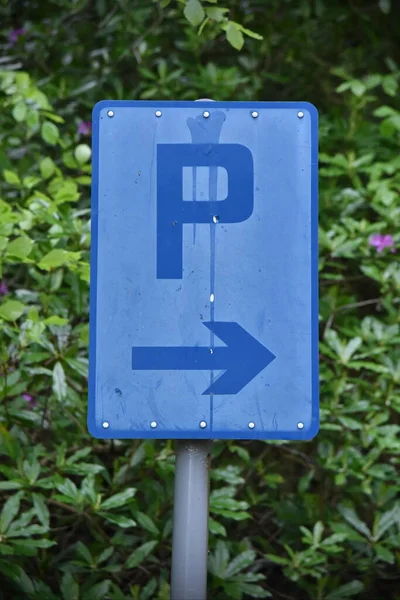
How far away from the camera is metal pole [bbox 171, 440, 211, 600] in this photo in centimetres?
137

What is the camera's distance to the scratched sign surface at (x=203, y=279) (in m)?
1.35

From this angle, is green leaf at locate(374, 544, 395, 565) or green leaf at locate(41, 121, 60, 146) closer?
green leaf at locate(374, 544, 395, 565)

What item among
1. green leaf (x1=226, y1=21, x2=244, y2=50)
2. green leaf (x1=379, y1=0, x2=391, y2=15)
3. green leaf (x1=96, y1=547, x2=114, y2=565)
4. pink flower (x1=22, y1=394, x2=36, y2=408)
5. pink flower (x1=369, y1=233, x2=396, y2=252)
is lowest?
green leaf (x1=96, y1=547, x2=114, y2=565)

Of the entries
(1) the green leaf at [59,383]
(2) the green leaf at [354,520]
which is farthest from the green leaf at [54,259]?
(2) the green leaf at [354,520]

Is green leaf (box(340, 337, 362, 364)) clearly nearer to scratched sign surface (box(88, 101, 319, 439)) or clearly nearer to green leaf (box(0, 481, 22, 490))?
green leaf (box(0, 481, 22, 490))

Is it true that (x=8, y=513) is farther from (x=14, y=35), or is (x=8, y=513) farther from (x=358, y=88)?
(x=14, y=35)

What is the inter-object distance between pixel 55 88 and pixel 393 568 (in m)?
2.06

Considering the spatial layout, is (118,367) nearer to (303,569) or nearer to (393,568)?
(303,569)

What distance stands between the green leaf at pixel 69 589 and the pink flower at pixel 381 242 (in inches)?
55.4

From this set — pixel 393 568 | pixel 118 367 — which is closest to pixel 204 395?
pixel 118 367

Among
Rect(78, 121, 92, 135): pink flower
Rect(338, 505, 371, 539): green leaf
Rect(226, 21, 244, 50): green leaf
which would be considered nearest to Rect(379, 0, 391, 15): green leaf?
Rect(78, 121, 92, 135): pink flower

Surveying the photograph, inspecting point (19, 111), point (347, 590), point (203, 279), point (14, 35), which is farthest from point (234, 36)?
point (14, 35)

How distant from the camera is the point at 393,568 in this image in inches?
104

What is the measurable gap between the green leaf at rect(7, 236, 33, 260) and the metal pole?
74 cm
